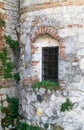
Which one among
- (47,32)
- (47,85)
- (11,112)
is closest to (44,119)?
(47,85)

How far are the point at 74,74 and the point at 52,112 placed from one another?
109 centimetres

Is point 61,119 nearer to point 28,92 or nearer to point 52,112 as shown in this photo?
point 52,112

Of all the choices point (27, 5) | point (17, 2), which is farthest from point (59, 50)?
point (17, 2)

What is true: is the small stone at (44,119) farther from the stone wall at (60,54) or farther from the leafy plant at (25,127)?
the leafy plant at (25,127)

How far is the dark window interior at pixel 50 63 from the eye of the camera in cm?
825

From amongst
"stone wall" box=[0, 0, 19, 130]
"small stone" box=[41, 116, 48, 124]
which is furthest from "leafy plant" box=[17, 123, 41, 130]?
"stone wall" box=[0, 0, 19, 130]

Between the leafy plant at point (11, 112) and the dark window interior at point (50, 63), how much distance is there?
4.11ft

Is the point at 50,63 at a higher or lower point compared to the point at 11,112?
higher

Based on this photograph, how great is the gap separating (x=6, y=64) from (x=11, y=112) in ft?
4.31

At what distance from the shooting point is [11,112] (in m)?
9.00

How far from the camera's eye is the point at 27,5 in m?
8.71

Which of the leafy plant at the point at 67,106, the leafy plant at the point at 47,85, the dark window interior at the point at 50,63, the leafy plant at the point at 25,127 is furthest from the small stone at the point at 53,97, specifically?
the leafy plant at the point at 25,127

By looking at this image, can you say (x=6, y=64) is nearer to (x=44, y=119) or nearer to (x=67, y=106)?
(x=44, y=119)

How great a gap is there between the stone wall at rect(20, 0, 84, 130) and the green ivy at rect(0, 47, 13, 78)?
0.45 m
